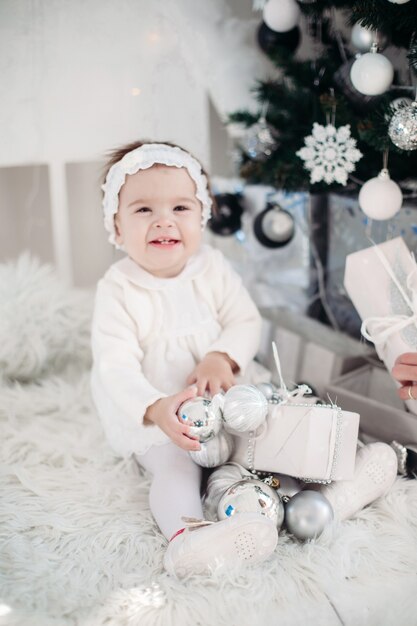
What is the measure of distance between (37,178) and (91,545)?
1018mm

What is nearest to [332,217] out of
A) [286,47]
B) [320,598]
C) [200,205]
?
[286,47]

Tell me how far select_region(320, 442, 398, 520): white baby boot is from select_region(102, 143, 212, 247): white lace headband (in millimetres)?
585

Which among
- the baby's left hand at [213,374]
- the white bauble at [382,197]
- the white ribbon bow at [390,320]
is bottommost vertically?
the baby's left hand at [213,374]

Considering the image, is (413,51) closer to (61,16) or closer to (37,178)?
(61,16)

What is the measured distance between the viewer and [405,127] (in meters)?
1.03

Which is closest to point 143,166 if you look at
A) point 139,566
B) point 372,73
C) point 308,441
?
point 372,73

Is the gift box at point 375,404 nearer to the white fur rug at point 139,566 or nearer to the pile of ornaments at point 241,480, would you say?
the white fur rug at point 139,566

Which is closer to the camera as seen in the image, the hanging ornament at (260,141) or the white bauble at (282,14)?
the white bauble at (282,14)

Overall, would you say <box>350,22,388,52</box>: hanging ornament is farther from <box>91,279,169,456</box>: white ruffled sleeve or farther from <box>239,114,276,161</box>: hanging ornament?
<box>91,279,169,456</box>: white ruffled sleeve

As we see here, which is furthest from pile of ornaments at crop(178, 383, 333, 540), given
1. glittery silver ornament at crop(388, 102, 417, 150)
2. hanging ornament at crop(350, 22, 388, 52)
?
hanging ornament at crop(350, 22, 388, 52)

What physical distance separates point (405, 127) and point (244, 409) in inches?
23.0

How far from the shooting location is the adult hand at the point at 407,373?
102 cm

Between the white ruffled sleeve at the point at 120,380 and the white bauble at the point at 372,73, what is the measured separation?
24.5 inches

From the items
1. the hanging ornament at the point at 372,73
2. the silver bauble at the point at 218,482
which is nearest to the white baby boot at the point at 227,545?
the silver bauble at the point at 218,482
